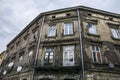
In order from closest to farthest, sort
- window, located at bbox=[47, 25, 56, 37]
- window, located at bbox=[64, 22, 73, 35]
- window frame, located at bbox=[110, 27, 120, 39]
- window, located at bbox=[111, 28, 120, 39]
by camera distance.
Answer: window, located at bbox=[64, 22, 73, 35] → window, located at bbox=[47, 25, 56, 37] → window frame, located at bbox=[110, 27, 120, 39] → window, located at bbox=[111, 28, 120, 39]

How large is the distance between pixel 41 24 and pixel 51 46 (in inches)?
134

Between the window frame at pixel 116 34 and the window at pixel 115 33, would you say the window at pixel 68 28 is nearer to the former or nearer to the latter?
the window frame at pixel 116 34

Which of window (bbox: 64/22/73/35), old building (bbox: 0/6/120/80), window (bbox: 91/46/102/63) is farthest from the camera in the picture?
window (bbox: 64/22/73/35)

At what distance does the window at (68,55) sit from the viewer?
37.3 feet

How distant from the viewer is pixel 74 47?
39.6ft

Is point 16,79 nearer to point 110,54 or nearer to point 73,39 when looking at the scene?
point 73,39

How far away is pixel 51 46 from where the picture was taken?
12.8 m

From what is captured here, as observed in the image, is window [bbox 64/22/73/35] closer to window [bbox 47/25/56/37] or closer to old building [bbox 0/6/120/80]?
old building [bbox 0/6/120/80]

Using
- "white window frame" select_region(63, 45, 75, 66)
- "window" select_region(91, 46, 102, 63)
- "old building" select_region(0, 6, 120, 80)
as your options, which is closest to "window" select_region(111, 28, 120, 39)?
"old building" select_region(0, 6, 120, 80)

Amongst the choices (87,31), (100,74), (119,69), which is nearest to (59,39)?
(87,31)

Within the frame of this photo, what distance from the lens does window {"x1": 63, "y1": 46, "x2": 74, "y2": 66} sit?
37.3 ft

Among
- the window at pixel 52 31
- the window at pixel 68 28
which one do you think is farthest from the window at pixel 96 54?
the window at pixel 52 31

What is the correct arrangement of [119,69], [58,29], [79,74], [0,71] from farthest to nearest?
[0,71] → [58,29] → [119,69] → [79,74]

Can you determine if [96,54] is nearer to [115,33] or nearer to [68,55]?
[68,55]
